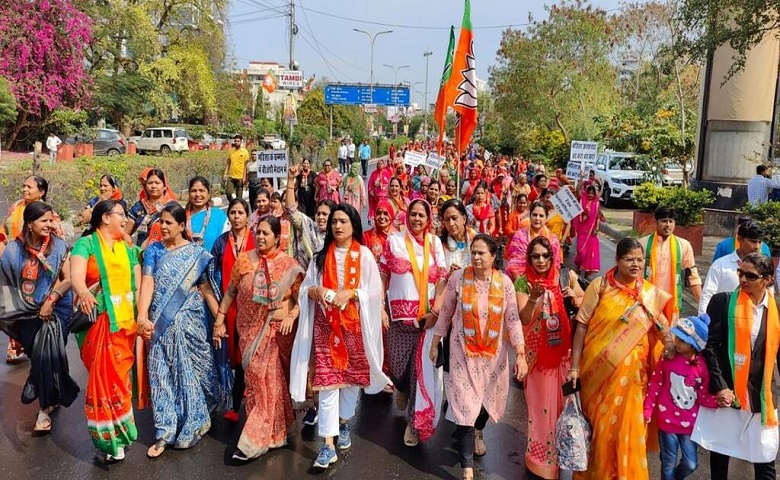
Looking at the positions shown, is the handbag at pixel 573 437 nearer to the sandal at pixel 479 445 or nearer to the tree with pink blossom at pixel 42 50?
the sandal at pixel 479 445

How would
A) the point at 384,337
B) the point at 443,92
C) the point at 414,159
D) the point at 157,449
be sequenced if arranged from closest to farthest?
the point at 157,449 < the point at 384,337 < the point at 443,92 < the point at 414,159

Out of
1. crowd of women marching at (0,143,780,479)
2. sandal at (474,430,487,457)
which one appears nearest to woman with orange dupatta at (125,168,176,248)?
crowd of women marching at (0,143,780,479)

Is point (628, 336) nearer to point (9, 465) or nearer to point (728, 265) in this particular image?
point (728, 265)

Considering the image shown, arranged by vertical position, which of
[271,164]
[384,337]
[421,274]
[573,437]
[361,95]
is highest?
[361,95]

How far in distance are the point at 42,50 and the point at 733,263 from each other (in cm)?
2377

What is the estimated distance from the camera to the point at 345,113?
57.5 m

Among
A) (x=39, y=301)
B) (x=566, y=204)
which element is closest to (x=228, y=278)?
(x=39, y=301)

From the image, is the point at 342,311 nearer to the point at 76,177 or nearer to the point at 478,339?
the point at 478,339

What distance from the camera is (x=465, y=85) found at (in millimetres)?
8812

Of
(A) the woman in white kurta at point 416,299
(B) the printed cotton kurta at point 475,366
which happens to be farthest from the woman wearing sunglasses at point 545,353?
(A) the woman in white kurta at point 416,299

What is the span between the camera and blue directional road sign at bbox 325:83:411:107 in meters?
43.9

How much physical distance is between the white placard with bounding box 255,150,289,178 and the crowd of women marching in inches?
135

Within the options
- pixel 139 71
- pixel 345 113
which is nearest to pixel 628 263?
pixel 139 71

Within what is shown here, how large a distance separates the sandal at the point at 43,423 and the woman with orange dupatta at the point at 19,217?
84 cm
